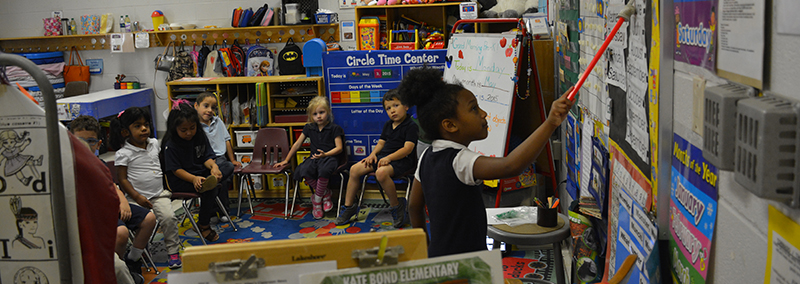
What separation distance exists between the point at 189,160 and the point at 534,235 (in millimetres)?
2693

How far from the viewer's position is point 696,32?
1.20 m

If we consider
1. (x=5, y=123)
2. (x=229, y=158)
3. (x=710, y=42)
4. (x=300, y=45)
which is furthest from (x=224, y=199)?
(x=710, y=42)

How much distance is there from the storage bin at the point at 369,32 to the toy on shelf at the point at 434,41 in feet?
1.64

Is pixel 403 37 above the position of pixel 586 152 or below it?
above

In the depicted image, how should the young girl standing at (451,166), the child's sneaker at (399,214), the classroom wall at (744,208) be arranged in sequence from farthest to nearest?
the child's sneaker at (399,214) → the young girl standing at (451,166) → the classroom wall at (744,208)

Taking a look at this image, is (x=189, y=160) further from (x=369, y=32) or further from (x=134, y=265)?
(x=369, y=32)

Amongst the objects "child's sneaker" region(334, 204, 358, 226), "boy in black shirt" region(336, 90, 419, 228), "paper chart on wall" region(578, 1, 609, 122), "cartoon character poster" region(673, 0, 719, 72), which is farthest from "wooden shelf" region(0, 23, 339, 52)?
"cartoon character poster" region(673, 0, 719, 72)

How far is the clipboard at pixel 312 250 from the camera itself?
1108 mm

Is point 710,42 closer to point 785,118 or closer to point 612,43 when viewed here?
point 785,118

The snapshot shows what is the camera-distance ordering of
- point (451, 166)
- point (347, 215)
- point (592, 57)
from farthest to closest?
point (347, 215) → point (592, 57) → point (451, 166)

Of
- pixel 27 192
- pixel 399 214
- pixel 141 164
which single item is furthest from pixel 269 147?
pixel 27 192

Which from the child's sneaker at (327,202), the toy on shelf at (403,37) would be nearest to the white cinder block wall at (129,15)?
the toy on shelf at (403,37)

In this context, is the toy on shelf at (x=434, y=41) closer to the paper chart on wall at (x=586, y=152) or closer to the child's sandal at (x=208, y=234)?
the child's sandal at (x=208, y=234)

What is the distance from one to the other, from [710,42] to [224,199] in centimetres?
410
